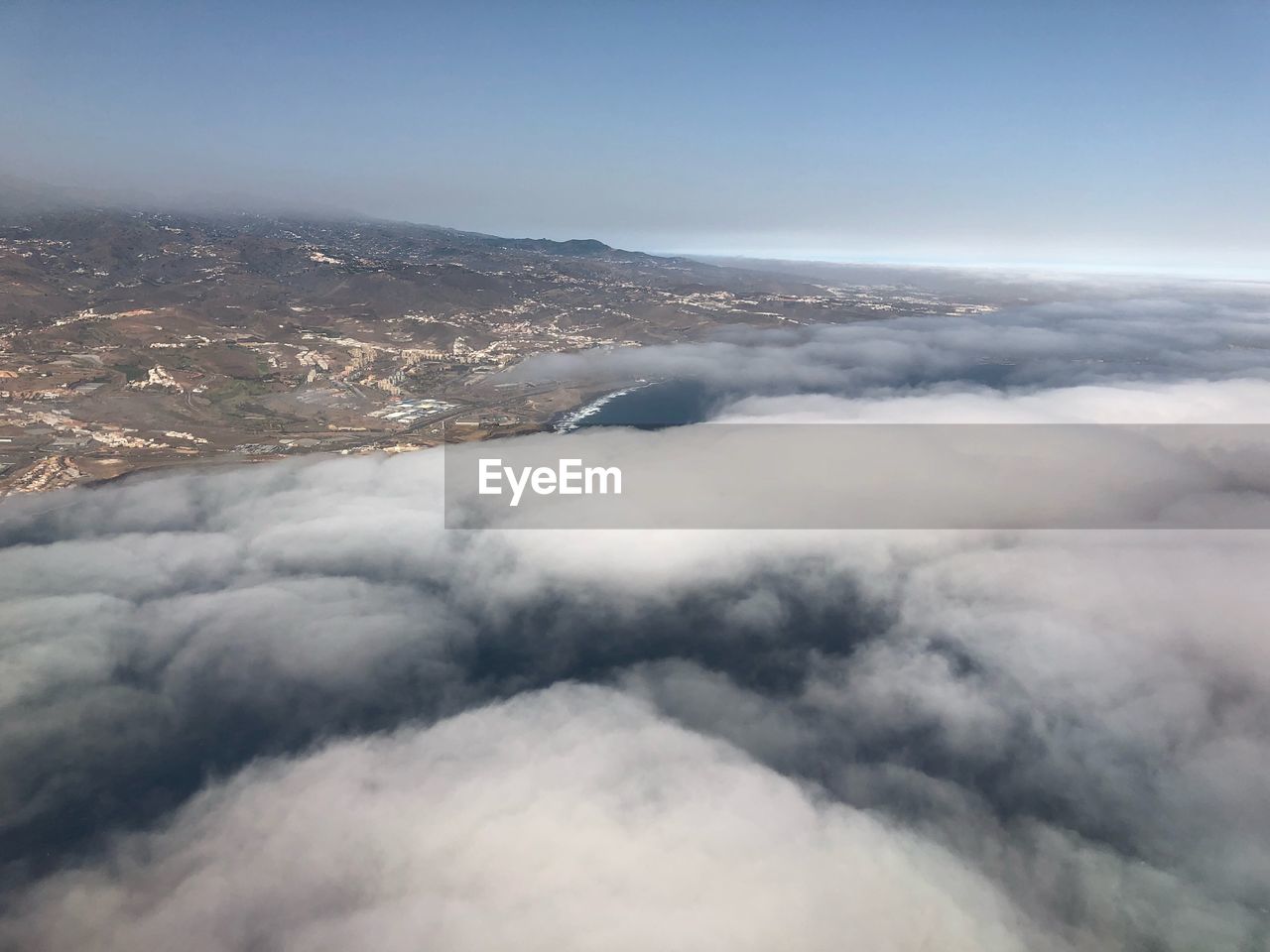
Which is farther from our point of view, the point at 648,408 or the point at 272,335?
the point at 272,335

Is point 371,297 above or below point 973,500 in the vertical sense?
above

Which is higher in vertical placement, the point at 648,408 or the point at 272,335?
the point at 272,335

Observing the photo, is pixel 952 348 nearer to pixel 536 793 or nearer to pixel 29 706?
pixel 536 793

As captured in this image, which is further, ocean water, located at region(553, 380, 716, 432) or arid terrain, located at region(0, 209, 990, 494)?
ocean water, located at region(553, 380, 716, 432)

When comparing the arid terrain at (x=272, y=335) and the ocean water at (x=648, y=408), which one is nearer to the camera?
the arid terrain at (x=272, y=335)

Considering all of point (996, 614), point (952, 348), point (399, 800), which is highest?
point (952, 348)

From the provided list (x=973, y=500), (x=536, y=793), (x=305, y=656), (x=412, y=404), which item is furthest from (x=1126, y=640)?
(x=412, y=404)

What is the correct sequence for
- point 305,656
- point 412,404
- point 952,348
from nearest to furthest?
point 305,656
point 412,404
point 952,348

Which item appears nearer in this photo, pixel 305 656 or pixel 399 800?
pixel 399 800
